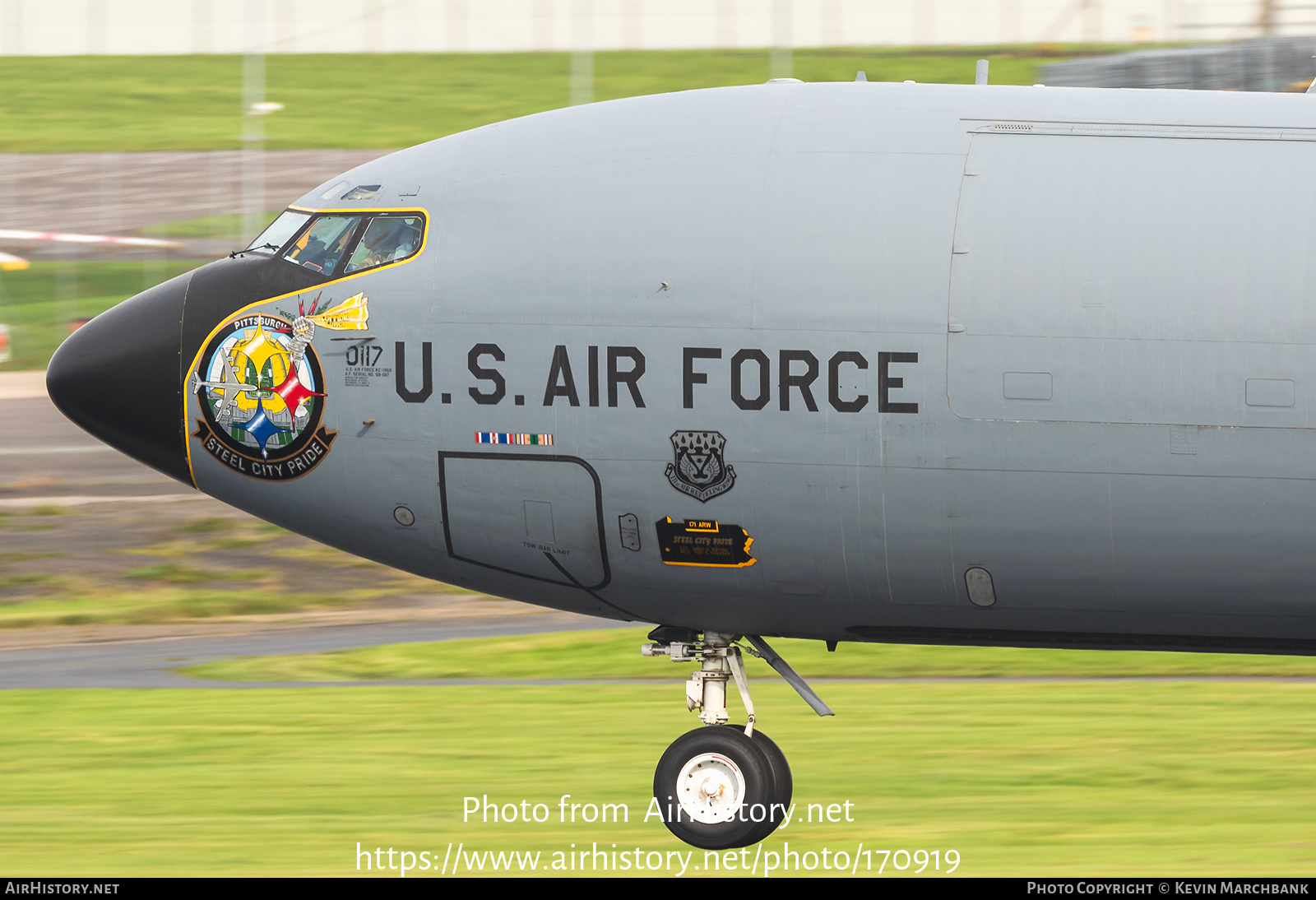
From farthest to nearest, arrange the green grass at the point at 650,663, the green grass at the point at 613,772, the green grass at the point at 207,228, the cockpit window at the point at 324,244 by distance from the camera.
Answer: the green grass at the point at 207,228 → the green grass at the point at 650,663 → the green grass at the point at 613,772 → the cockpit window at the point at 324,244

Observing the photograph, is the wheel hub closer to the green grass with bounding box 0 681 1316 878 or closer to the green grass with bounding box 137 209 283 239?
the green grass with bounding box 0 681 1316 878

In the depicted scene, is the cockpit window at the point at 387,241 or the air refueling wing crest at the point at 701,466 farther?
the cockpit window at the point at 387,241

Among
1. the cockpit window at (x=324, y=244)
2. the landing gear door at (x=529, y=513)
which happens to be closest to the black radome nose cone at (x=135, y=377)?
the cockpit window at (x=324, y=244)

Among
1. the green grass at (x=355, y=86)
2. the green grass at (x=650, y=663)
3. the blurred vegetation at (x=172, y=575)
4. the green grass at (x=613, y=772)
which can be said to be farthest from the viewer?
the green grass at (x=355, y=86)

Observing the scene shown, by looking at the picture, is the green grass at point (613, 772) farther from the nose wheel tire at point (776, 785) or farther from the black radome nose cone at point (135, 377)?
the black radome nose cone at point (135, 377)

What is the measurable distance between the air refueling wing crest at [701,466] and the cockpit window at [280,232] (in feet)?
10.4

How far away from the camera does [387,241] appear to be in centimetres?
1074

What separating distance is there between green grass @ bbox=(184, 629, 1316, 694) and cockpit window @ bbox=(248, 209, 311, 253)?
9920mm

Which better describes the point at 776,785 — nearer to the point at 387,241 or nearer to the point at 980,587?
the point at 980,587

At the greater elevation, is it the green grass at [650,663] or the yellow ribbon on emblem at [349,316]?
the yellow ribbon on emblem at [349,316]

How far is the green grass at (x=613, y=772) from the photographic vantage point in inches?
443

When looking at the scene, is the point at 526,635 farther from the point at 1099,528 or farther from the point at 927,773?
the point at 1099,528

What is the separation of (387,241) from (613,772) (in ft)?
17.5

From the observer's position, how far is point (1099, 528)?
31.8 ft
